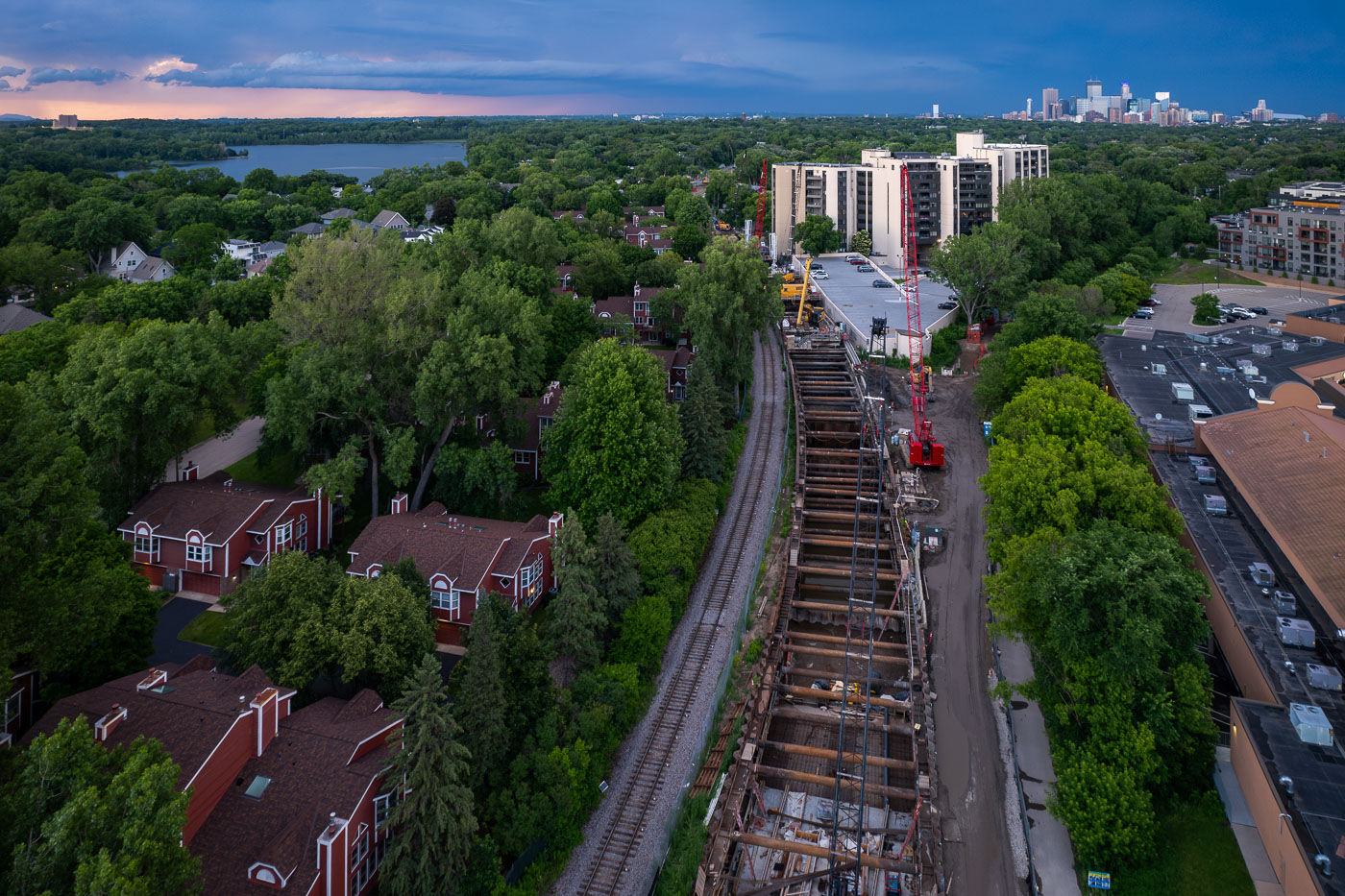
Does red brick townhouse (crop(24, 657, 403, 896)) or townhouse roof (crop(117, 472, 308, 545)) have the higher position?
townhouse roof (crop(117, 472, 308, 545))

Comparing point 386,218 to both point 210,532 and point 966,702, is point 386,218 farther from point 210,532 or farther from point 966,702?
point 966,702

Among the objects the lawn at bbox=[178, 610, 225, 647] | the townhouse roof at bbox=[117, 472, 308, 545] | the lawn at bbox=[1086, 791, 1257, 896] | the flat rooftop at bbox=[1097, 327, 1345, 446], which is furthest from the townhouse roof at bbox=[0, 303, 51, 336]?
the flat rooftop at bbox=[1097, 327, 1345, 446]

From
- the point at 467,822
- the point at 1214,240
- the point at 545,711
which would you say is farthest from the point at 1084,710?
the point at 1214,240

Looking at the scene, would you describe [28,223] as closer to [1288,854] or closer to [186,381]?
[186,381]

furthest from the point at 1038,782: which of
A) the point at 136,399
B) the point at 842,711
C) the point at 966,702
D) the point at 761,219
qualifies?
the point at 761,219

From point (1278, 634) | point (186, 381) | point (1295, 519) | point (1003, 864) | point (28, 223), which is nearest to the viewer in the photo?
point (1003, 864)

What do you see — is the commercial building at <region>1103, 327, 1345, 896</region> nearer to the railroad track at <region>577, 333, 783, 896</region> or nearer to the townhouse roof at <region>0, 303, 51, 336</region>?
the railroad track at <region>577, 333, 783, 896</region>
